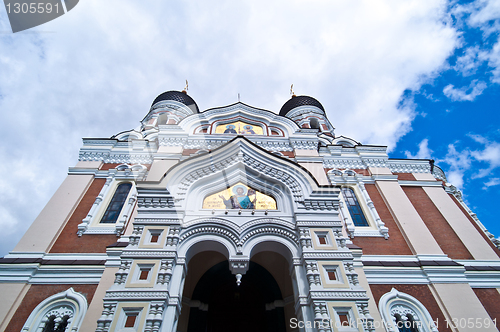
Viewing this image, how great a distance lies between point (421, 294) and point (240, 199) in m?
5.45

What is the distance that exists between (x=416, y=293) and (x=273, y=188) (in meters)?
4.71

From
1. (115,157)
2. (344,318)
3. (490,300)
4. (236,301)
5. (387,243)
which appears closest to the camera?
(344,318)

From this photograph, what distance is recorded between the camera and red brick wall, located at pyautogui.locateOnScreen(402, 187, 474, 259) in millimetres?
8938

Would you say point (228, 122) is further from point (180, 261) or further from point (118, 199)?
point (180, 261)

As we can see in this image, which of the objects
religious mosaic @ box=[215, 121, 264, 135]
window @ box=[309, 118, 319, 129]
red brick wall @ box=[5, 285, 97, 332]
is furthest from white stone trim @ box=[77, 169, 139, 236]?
window @ box=[309, 118, 319, 129]

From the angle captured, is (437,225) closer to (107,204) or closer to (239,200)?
(239,200)

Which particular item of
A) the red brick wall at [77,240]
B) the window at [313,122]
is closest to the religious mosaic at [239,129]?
the red brick wall at [77,240]

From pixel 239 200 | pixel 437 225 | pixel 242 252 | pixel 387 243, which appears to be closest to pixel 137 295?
pixel 242 252

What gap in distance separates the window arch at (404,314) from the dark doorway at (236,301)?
8.74 ft

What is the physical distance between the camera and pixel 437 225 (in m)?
9.68

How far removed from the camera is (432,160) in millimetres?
11797

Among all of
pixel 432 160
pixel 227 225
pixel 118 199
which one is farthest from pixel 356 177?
pixel 118 199

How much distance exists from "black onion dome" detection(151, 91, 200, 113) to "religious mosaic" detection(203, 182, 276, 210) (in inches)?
469

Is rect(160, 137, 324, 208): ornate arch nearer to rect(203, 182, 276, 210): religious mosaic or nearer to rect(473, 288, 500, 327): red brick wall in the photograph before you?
rect(203, 182, 276, 210): religious mosaic
